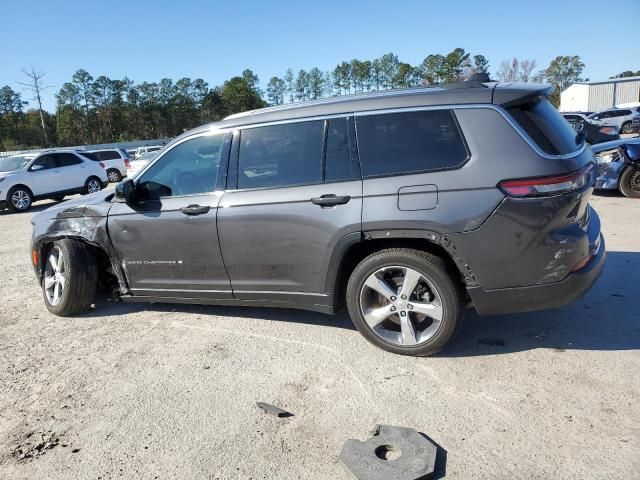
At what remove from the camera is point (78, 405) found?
3.26 meters

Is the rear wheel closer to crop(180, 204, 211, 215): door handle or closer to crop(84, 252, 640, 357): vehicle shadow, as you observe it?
crop(84, 252, 640, 357): vehicle shadow

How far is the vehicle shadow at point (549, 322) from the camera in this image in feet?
11.8

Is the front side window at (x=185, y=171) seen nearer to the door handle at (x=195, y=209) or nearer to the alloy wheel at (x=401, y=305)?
the door handle at (x=195, y=209)

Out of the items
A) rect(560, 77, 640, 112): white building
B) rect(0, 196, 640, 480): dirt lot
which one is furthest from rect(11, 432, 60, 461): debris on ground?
rect(560, 77, 640, 112): white building

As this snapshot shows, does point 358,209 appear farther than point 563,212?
Yes

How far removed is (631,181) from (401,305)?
7.91m

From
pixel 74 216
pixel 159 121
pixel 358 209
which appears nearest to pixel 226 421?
pixel 358 209

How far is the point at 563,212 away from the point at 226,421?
248cm

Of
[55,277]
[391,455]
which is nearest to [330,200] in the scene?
[391,455]

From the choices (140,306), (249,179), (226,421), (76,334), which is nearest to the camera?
(226,421)

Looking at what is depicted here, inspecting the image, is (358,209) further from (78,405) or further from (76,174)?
(76,174)

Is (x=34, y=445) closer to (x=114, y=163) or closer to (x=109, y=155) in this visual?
(x=114, y=163)

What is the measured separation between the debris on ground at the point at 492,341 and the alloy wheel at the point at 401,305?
1.71 ft

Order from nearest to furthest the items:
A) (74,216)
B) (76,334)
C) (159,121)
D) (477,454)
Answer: (477,454)
(76,334)
(74,216)
(159,121)
